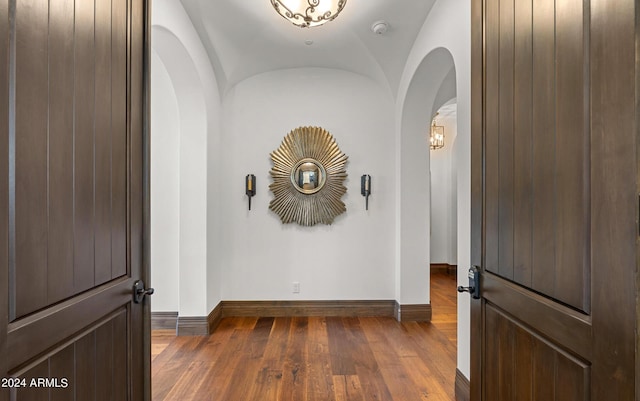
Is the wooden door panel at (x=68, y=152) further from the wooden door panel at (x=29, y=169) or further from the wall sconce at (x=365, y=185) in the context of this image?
the wall sconce at (x=365, y=185)

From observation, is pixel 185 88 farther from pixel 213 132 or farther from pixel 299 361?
pixel 299 361

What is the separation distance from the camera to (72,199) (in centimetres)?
104

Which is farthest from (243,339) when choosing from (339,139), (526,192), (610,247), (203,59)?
(610,247)

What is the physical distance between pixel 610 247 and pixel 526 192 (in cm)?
35

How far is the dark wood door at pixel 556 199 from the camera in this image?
75 cm

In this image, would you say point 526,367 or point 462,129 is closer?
point 526,367

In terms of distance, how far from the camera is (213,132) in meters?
3.46

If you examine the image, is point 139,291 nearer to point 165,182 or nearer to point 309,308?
point 165,182

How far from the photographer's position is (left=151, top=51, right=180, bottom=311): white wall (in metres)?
3.46

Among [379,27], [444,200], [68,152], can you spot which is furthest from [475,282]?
[444,200]

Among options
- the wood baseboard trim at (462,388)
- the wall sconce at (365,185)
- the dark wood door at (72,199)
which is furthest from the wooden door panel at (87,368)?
the wall sconce at (365,185)

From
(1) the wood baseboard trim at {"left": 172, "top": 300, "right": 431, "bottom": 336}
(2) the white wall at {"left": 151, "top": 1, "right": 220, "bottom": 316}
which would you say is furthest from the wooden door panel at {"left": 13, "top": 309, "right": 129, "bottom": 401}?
(1) the wood baseboard trim at {"left": 172, "top": 300, "right": 431, "bottom": 336}

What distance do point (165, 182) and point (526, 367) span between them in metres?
3.32

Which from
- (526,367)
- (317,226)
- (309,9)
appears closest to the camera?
(526,367)
